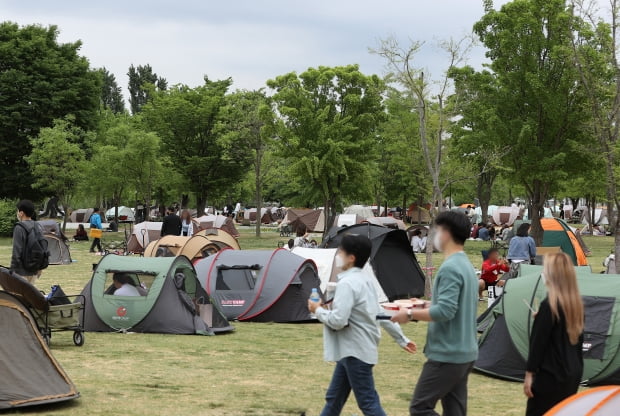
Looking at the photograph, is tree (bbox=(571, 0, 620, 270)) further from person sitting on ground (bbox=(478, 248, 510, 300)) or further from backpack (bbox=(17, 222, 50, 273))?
backpack (bbox=(17, 222, 50, 273))

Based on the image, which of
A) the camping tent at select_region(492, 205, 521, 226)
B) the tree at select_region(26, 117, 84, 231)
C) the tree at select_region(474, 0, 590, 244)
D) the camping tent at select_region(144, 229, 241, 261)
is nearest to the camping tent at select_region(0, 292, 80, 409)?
the camping tent at select_region(144, 229, 241, 261)

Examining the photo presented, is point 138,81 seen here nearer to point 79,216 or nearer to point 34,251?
point 79,216

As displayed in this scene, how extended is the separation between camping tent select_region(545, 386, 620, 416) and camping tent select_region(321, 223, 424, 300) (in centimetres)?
1349

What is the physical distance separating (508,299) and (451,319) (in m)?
5.46

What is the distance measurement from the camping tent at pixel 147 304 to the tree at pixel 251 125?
28.4 m

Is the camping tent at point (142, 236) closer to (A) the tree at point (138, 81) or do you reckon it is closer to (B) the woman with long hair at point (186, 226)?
(B) the woman with long hair at point (186, 226)

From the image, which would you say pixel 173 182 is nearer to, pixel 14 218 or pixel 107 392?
pixel 14 218

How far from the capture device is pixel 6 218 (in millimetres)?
42219

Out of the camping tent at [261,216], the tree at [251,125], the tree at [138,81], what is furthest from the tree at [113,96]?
the tree at [251,125]

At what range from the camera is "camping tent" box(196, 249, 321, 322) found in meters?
15.3

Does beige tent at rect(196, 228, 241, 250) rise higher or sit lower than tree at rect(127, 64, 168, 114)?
lower

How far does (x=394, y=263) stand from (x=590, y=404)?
1423 centimetres

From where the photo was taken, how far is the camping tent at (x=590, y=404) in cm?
507

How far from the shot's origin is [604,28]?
1061 inches
